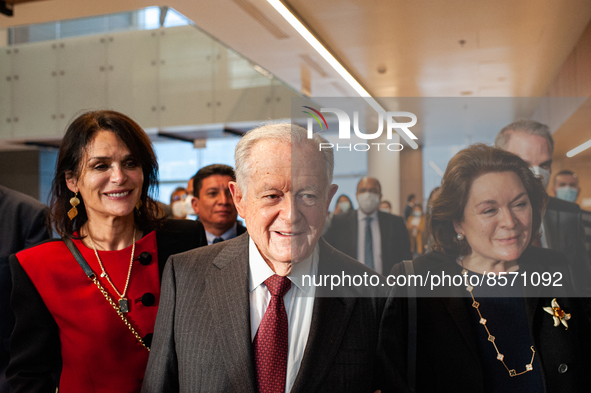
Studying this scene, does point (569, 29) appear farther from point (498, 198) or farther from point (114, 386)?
point (114, 386)

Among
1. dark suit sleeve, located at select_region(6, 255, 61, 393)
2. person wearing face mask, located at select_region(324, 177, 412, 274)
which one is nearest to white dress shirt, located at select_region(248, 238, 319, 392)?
person wearing face mask, located at select_region(324, 177, 412, 274)

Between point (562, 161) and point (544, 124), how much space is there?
0.11 metres

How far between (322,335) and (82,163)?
1105 mm

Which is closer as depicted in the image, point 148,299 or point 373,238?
point 373,238

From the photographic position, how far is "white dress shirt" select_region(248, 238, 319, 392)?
146cm

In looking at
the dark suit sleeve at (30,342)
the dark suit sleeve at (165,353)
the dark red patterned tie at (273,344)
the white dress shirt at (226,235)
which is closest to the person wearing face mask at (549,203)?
the dark red patterned tie at (273,344)

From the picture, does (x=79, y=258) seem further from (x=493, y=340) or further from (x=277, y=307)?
(x=493, y=340)

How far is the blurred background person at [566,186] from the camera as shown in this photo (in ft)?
Result: 4.41

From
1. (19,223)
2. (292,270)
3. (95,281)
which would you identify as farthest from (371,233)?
(19,223)

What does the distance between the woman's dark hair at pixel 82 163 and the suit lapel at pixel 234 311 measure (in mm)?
567

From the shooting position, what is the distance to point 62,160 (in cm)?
186

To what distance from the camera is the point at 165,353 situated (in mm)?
1498

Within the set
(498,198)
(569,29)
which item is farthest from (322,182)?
(569,29)

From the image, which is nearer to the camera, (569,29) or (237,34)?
(569,29)
